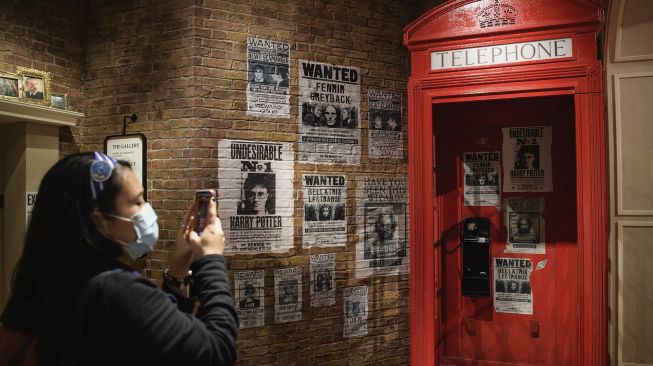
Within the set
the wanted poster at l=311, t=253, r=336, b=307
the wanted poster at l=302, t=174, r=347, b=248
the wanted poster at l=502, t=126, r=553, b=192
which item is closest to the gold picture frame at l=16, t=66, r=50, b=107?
the wanted poster at l=302, t=174, r=347, b=248

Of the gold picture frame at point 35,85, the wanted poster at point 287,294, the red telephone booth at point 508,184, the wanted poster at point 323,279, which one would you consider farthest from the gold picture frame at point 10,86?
the red telephone booth at point 508,184

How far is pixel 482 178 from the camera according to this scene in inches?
174

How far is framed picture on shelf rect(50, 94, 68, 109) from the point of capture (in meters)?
4.87

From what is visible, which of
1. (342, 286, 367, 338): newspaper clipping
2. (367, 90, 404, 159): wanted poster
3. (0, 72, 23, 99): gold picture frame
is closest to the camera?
(0, 72, 23, 99): gold picture frame

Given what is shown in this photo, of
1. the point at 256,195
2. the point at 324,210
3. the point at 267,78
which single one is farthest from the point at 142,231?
the point at 324,210

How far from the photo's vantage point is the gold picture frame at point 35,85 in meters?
4.61

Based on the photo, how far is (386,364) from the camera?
5.52m

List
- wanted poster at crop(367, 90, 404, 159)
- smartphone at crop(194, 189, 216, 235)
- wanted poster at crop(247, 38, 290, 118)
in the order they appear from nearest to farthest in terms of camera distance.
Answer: smartphone at crop(194, 189, 216, 235), wanted poster at crop(247, 38, 290, 118), wanted poster at crop(367, 90, 404, 159)

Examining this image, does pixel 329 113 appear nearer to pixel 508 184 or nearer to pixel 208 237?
pixel 508 184

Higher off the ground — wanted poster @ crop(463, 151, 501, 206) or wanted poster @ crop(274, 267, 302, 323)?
wanted poster @ crop(463, 151, 501, 206)

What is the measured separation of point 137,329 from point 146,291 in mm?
103

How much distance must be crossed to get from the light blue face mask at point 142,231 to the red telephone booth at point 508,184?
2581mm

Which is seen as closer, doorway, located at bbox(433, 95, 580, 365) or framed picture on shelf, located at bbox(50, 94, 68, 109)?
doorway, located at bbox(433, 95, 580, 365)

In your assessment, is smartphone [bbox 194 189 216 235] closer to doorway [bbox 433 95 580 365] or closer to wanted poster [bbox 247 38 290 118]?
doorway [bbox 433 95 580 365]
